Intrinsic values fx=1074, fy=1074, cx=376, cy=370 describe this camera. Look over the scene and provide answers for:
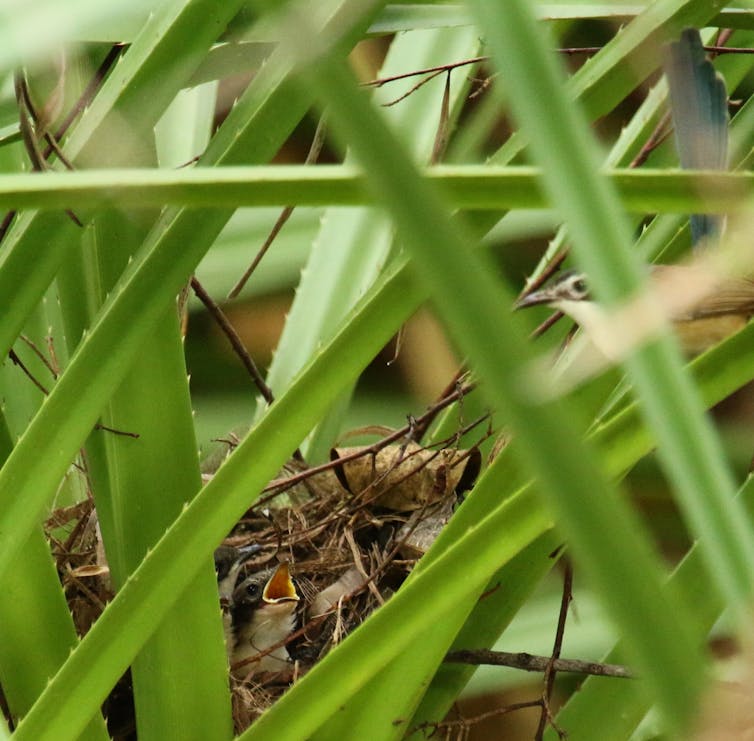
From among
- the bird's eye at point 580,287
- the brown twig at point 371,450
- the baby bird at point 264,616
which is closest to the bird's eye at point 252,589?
the baby bird at point 264,616

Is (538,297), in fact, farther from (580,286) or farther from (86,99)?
(86,99)

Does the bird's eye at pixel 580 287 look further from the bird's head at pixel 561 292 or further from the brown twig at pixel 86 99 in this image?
the brown twig at pixel 86 99

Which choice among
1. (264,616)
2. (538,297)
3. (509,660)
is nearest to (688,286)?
(509,660)

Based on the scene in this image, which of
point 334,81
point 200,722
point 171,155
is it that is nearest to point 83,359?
point 200,722

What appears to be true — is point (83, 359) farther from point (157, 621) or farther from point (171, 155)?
point (171, 155)

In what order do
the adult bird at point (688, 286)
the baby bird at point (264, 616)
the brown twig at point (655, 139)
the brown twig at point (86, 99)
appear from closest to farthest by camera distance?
1. the adult bird at point (688, 286)
2. the brown twig at point (86, 99)
3. the brown twig at point (655, 139)
4. the baby bird at point (264, 616)

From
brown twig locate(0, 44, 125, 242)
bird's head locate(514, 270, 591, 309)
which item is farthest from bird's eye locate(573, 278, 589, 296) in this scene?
brown twig locate(0, 44, 125, 242)
